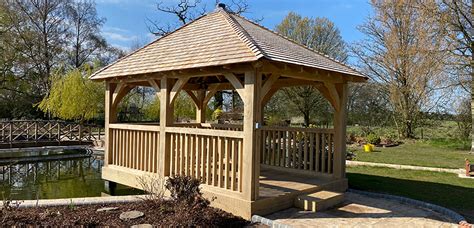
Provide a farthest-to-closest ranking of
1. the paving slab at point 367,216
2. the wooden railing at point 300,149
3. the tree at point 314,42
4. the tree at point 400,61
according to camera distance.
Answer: the tree at point 314,42, the tree at point 400,61, the wooden railing at point 300,149, the paving slab at point 367,216

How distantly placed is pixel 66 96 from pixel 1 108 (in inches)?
381

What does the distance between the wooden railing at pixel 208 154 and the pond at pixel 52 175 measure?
2330 millimetres

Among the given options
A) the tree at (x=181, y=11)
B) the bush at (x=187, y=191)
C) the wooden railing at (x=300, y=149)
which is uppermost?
the tree at (x=181, y=11)

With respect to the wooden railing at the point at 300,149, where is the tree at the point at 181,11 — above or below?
above

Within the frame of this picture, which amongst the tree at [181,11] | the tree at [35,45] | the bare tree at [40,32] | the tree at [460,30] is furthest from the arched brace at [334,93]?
the bare tree at [40,32]

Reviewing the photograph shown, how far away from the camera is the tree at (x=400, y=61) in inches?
713

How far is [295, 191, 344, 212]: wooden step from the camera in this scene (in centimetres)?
538

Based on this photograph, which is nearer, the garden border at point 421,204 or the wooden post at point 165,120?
the garden border at point 421,204

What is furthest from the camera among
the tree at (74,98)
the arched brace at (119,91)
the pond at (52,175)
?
the tree at (74,98)

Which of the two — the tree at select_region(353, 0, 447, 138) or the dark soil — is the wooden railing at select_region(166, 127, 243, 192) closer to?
the dark soil

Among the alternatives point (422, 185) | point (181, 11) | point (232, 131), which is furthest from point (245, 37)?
point (181, 11)

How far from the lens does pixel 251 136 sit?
193 inches

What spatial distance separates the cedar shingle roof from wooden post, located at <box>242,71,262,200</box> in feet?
1.31

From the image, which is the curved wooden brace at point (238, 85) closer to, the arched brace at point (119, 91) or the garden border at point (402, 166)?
the arched brace at point (119, 91)
